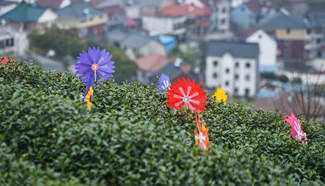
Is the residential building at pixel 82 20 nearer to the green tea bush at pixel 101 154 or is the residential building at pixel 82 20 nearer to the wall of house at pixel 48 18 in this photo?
the wall of house at pixel 48 18

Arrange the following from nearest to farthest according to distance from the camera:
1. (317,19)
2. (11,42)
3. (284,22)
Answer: (11,42)
(284,22)
(317,19)

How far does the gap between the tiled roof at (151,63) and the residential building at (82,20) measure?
6125mm

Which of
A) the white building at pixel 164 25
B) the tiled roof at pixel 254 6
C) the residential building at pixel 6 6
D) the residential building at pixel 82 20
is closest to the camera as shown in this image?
the residential building at pixel 6 6

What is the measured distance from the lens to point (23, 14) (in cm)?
2917

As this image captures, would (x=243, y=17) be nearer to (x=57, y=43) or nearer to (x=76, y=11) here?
(x=76, y=11)

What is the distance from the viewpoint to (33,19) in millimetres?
29359

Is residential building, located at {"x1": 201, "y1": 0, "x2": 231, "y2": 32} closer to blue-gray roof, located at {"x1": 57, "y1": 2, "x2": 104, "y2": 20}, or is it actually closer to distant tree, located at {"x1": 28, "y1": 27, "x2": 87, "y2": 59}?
blue-gray roof, located at {"x1": 57, "y1": 2, "x2": 104, "y2": 20}

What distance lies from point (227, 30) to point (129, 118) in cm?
4030

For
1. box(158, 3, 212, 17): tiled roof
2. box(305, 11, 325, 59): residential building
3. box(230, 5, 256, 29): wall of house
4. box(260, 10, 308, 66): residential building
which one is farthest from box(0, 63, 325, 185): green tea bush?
box(230, 5, 256, 29): wall of house

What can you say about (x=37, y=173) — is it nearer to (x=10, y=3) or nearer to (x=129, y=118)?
(x=129, y=118)

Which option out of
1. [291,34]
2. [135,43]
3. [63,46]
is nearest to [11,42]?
[63,46]

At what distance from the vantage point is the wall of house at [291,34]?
1414 inches

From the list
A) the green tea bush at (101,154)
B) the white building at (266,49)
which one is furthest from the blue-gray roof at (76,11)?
the green tea bush at (101,154)

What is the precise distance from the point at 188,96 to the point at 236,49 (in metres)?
23.4
